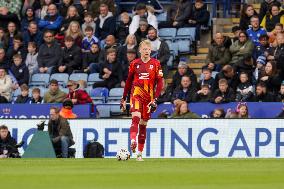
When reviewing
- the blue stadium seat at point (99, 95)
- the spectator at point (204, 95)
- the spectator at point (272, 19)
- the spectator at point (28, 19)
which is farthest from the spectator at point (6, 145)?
the spectator at point (28, 19)

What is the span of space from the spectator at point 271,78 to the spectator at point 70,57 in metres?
5.97

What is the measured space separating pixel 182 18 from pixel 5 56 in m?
5.06

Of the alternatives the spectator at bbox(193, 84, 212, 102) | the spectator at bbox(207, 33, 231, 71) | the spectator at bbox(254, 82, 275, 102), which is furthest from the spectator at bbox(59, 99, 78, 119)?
the spectator at bbox(254, 82, 275, 102)

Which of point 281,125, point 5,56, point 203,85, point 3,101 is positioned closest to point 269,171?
point 281,125

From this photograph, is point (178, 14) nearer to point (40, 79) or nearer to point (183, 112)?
point (40, 79)

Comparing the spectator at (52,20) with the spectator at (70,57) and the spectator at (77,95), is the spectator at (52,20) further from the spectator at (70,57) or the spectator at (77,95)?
the spectator at (77,95)

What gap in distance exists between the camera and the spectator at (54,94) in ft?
93.6

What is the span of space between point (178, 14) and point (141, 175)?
1501cm

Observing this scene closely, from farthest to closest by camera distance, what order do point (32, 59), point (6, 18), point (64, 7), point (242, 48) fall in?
point (6, 18) < point (64, 7) < point (32, 59) < point (242, 48)

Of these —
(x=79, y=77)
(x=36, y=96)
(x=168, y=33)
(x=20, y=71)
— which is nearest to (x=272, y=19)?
(x=168, y=33)

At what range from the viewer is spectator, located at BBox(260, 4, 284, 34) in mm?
29062

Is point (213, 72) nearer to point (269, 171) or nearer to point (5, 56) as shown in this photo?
point (5, 56)

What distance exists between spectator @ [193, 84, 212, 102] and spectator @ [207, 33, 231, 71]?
5.38 feet

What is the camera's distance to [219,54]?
2889cm
